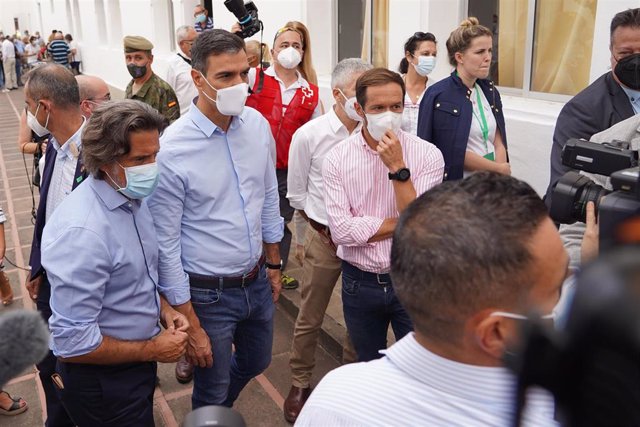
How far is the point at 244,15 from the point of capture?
4465 mm

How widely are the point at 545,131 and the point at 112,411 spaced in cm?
348

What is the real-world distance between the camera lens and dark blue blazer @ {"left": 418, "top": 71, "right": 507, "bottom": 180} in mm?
1765

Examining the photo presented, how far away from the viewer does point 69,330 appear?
6.35ft

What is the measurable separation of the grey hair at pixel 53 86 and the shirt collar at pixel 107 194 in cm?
77

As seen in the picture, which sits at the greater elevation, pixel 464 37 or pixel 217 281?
pixel 464 37

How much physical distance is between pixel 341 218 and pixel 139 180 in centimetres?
87

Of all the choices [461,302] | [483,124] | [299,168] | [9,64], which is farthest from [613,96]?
[9,64]

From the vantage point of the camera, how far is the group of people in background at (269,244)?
1011 millimetres

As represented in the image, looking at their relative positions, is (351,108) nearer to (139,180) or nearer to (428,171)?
(428,171)

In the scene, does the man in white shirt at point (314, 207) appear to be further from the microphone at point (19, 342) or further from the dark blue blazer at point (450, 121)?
the microphone at point (19, 342)

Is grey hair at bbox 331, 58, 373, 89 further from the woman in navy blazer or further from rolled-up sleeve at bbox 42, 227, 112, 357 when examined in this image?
rolled-up sleeve at bbox 42, 227, 112, 357

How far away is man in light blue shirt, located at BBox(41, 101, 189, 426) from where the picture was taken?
195 centimetres

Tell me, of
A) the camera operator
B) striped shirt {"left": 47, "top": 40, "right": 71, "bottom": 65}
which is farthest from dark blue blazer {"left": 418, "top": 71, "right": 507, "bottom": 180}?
striped shirt {"left": 47, "top": 40, "right": 71, "bottom": 65}

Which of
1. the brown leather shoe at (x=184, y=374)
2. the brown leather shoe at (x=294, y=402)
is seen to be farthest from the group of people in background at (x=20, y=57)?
the brown leather shoe at (x=294, y=402)
